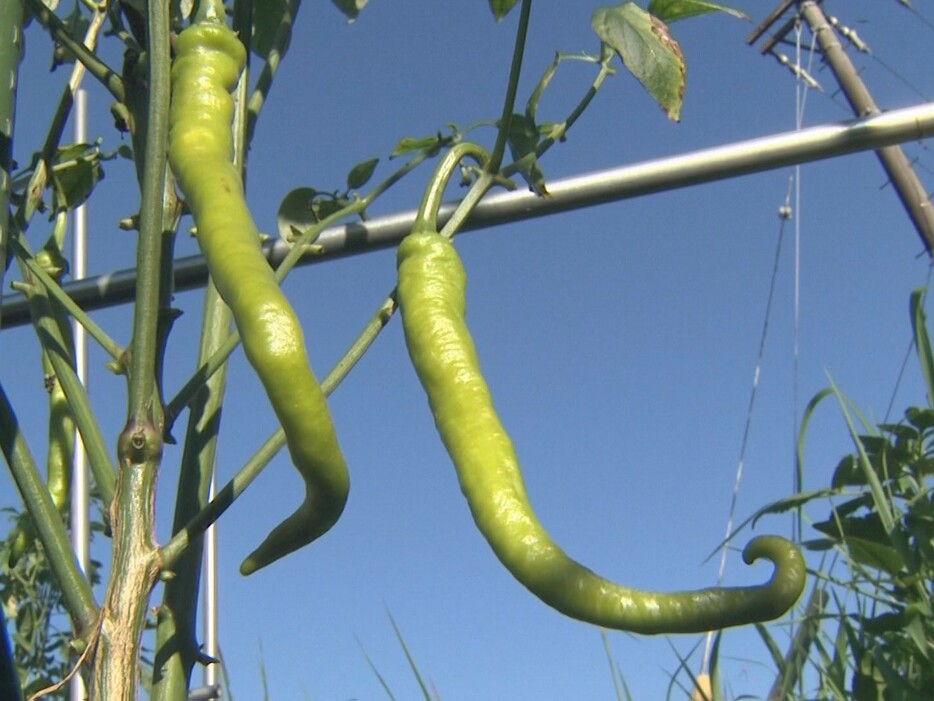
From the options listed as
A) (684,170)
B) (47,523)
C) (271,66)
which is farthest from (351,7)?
(47,523)

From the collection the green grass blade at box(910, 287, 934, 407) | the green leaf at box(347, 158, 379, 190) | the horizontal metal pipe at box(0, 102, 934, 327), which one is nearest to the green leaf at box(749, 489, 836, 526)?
the green grass blade at box(910, 287, 934, 407)

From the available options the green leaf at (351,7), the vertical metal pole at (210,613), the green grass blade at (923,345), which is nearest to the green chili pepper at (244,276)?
the green leaf at (351,7)

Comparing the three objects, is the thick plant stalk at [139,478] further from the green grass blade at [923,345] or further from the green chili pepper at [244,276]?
the green grass blade at [923,345]

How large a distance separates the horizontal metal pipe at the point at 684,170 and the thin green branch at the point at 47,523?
12.3 inches

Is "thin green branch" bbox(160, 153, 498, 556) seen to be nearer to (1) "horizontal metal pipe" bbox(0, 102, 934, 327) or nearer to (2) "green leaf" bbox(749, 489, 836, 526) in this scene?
(1) "horizontal metal pipe" bbox(0, 102, 934, 327)

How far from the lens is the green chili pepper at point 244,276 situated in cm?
42

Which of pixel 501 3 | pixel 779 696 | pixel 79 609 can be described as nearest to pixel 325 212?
pixel 501 3

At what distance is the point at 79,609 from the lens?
20.4 inches

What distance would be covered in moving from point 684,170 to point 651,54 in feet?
0.53

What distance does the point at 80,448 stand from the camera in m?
0.96

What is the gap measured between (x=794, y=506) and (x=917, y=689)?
0.25m

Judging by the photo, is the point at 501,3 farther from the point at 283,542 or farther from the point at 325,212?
the point at 283,542

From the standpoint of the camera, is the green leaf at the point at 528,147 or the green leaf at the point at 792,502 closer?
the green leaf at the point at 528,147

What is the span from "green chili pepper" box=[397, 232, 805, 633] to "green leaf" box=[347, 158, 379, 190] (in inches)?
12.8
